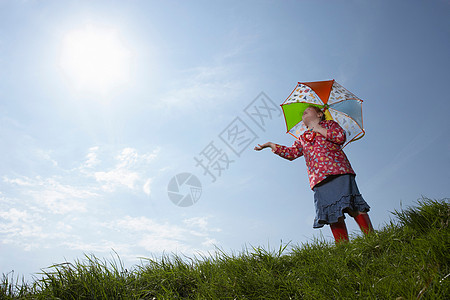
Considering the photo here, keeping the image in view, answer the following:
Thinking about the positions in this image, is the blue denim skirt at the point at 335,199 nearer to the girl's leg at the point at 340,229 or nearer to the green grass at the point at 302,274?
the girl's leg at the point at 340,229

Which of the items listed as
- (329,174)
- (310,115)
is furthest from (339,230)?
(310,115)

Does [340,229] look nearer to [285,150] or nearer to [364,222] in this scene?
[364,222]

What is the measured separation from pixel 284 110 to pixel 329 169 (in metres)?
1.44

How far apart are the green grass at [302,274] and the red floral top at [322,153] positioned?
1.22 meters

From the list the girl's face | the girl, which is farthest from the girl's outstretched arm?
the girl's face

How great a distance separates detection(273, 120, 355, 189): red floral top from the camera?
179 inches

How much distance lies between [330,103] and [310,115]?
0.45 meters

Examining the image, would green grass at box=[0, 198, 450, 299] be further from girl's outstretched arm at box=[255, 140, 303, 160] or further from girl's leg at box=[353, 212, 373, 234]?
girl's outstretched arm at box=[255, 140, 303, 160]

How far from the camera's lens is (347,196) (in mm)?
4312

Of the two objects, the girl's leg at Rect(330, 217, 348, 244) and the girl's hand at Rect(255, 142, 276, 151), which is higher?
Result: the girl's hand at Rect(255, 142, 276, 151)

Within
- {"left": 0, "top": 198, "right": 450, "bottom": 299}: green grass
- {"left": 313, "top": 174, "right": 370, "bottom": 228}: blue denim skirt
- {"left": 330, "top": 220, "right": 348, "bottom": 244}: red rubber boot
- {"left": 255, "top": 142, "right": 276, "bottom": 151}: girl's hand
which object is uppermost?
{"left": 255, "top": 142, "right": 276, "bottom": 151}: girl's hand

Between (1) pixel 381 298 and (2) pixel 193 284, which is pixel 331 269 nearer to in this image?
(1) pixel 381 298

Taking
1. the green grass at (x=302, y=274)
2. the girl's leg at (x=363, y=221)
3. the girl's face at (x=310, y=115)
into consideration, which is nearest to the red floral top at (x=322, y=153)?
the girl's face at (x=310, y=115)

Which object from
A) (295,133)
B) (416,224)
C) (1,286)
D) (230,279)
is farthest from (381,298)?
(295,133)
